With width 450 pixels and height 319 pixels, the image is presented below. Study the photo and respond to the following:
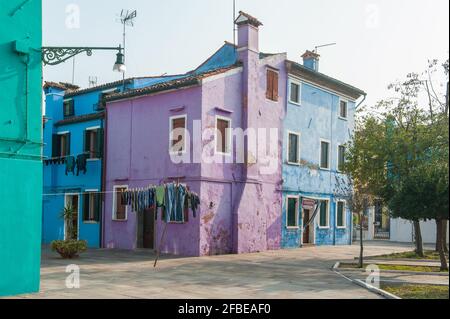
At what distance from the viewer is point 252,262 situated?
736 inches

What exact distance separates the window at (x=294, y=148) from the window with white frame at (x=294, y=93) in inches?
65.3

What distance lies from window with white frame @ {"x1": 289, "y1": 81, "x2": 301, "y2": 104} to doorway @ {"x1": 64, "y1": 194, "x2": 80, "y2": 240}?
11.3m

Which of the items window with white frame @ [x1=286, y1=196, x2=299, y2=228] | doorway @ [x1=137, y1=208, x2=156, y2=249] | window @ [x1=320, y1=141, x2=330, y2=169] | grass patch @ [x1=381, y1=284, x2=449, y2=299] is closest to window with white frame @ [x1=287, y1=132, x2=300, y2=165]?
window with white frame @ [x1=286, y1=196, x2=299, y2=228]

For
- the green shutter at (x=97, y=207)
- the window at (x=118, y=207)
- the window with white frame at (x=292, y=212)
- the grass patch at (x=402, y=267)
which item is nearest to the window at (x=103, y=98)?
the window at (x=118, y=207)

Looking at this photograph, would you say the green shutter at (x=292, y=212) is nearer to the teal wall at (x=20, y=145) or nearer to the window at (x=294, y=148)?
the window at (x=294, y=148)

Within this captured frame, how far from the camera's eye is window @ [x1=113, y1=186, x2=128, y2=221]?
23.5m

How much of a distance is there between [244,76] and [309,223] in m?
8.69

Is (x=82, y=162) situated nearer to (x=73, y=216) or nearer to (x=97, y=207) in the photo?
(x=97, y=207)

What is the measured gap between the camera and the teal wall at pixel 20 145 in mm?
10289

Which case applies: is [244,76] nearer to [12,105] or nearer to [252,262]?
[252,262]

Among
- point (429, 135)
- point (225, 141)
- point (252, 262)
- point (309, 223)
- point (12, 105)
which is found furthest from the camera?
point (309, 223)
